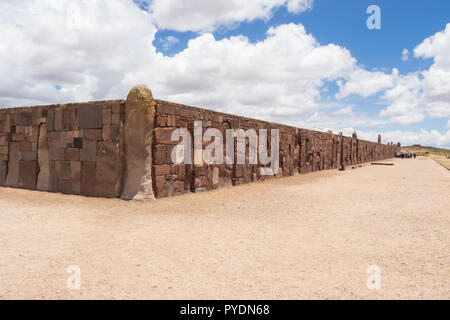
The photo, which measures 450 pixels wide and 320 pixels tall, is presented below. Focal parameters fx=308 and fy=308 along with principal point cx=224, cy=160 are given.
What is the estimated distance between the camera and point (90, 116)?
25.3ft

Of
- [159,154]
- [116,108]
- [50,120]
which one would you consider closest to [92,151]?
[116,108]

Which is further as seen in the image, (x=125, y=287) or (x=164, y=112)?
(x=164, y=112)

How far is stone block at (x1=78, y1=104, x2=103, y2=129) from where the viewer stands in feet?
24.9

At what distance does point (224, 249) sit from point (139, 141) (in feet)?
13.9

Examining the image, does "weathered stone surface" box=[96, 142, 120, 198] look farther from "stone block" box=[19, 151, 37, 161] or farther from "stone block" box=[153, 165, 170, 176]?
"stone block" box=[19, 151, 37, 161]

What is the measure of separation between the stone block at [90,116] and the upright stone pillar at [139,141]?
82 centimetres

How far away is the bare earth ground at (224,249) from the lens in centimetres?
270

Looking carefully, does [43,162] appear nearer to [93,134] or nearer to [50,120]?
[50,120]

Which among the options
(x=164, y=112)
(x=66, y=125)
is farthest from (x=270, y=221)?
(x=66, y=125)

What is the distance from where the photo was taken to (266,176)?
12.3m
